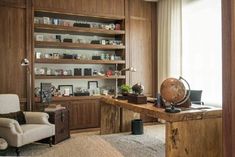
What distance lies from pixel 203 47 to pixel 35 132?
11.1ft

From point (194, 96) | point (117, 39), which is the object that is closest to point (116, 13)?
point (117, 39)

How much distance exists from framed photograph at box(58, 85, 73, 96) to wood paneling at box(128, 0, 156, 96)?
4.53ft

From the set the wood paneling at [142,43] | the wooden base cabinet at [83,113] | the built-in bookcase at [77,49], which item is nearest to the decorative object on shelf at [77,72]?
the built-in bookcase at [77,49]

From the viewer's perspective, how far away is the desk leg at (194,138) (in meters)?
2.69

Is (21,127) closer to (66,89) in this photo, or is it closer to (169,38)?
(66,89)

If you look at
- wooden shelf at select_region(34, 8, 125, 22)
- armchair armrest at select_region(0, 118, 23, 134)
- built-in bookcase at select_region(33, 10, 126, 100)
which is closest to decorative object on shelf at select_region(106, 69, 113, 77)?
built-in bookcase at select_region(33, 10, 126, 100)

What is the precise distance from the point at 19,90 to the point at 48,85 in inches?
22.0

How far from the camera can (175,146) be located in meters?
2.70

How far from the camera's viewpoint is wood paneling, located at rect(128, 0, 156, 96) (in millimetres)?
5840

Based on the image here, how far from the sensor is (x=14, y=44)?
4746 millimetres

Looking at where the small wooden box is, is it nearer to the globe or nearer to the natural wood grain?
the globe

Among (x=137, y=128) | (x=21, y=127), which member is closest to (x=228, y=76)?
(x=21, y=127)

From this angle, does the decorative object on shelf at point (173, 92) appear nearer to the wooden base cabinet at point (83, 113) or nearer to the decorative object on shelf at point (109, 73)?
the wooden base cabinet at point (83, 113)

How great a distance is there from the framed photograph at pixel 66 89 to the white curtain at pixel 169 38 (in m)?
2.08
